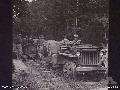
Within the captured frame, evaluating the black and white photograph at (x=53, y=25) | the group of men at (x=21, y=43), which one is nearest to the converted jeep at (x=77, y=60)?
the black and white photograph at (x=53, y=25)

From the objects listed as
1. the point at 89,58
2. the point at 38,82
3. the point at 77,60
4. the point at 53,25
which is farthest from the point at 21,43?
the point at 89,58

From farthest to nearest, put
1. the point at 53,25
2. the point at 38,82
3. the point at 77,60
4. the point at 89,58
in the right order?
1. the point at 89,58
2. the point at 77,60
3. the point at 38,82
4. the point at 53,25

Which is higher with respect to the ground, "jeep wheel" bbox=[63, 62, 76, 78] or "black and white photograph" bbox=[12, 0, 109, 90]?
"black and white photograph" bbox=[12, 0, 109, 90]

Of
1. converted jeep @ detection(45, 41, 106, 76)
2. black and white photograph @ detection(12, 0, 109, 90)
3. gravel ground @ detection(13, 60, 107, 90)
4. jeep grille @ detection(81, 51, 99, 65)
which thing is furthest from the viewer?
jeep grille @ detection(81, 51, 99, 65)

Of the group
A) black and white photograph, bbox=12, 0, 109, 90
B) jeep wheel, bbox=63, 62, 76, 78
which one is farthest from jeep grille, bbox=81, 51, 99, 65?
black and white photograph, bbox=12, 0, 109, 90

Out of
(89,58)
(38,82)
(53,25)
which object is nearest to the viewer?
(53,25)

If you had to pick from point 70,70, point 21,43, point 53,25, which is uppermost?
point 53,25

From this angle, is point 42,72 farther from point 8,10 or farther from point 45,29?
point 8,10

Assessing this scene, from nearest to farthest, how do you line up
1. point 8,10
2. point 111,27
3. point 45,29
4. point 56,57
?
point 8,10 → point 111,27 → point 45,29 → point 56,57

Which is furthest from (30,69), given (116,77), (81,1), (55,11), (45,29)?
(116,77)

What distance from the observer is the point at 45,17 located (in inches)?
203

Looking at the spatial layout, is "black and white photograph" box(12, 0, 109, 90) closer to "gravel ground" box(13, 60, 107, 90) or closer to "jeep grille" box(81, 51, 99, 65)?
"gravel ground" box(13, 60, 107, 90)

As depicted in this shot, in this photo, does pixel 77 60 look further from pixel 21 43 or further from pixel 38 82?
pixel 21 43

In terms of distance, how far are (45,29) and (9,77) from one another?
5.59 ft
